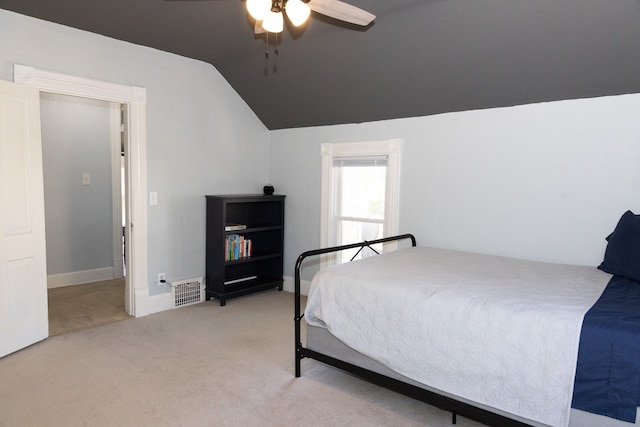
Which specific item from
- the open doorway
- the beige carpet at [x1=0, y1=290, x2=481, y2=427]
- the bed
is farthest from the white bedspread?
the open doorway

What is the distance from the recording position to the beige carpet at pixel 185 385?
2334 mm

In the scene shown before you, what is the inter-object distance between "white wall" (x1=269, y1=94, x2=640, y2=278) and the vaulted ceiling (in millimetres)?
138

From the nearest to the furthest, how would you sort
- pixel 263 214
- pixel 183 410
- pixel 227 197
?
pixel 183 410
pixel 227 197
pixel 263 214

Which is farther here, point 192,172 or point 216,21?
point 192,172

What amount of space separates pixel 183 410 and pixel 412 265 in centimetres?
166

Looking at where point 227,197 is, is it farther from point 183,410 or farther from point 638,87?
point 638,87

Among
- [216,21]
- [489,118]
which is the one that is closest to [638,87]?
[489,118]

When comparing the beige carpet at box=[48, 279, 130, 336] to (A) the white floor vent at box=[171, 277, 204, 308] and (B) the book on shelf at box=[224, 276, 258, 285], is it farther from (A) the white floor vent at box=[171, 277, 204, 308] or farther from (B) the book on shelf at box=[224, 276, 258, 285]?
(B) the book on shelf at box=[224, 276, 258, 285]

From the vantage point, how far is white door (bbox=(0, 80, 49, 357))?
296 centimetres

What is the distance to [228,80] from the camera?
453 cm

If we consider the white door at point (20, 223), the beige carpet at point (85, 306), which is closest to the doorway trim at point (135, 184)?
the beige carpet at point (85, 306)

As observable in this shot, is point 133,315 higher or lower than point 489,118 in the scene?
lower

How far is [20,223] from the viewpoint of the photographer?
3080mm

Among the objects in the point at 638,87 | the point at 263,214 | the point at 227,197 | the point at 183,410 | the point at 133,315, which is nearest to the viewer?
the point at 183,410
